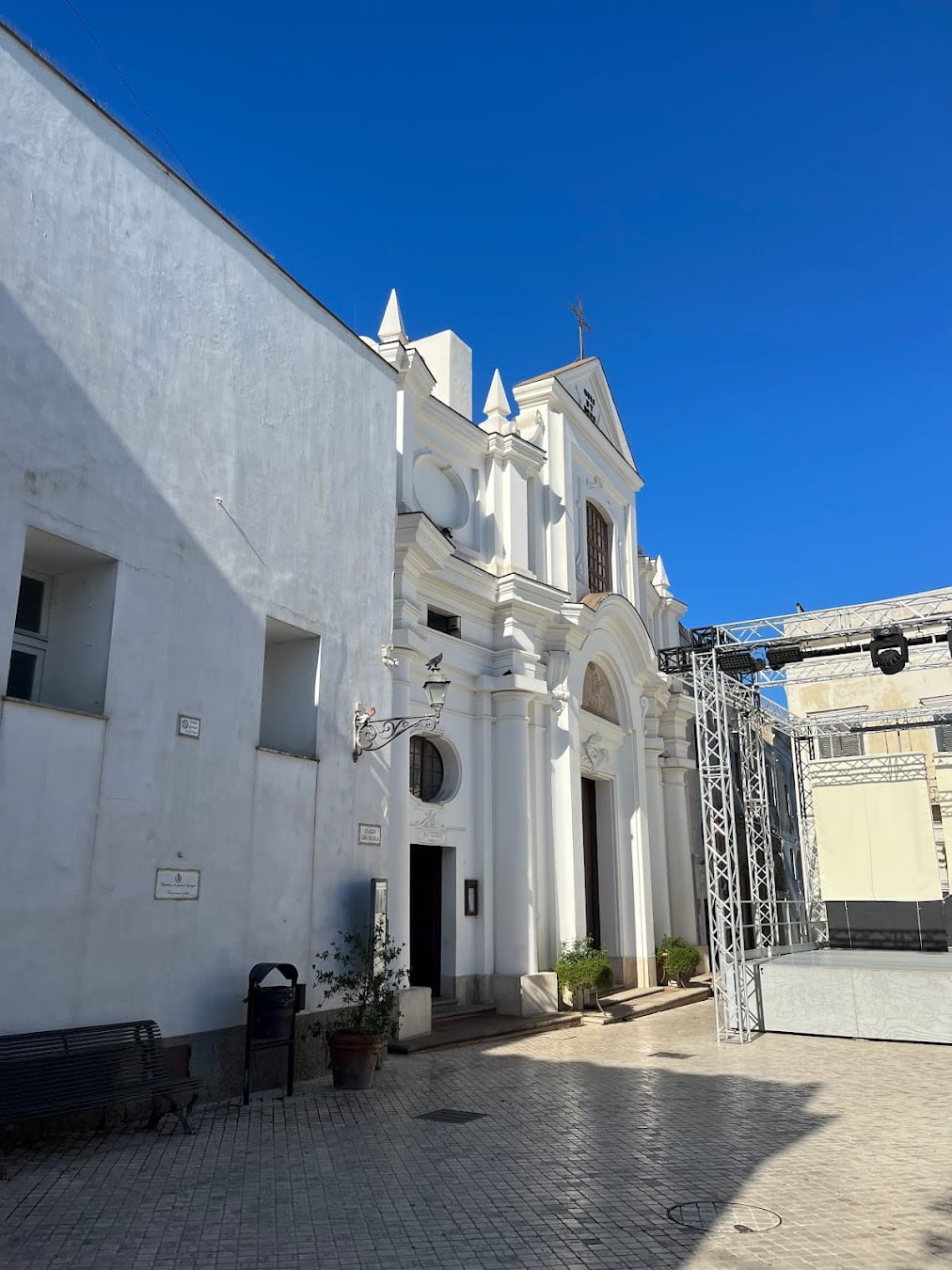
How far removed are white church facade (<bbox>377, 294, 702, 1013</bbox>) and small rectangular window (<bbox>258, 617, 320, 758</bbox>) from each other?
79.7 inches

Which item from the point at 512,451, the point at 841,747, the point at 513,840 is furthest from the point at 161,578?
the point at 841,747

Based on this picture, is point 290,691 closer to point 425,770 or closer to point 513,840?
point 425,770

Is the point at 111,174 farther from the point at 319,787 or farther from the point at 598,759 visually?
the point at 598,759

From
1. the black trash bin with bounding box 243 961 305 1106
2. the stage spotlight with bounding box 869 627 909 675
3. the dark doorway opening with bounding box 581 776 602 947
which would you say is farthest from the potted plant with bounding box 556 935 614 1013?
the black trash bin with bounding box 243 961 305 1106

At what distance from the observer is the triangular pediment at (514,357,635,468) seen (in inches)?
831

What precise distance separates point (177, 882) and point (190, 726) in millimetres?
1537

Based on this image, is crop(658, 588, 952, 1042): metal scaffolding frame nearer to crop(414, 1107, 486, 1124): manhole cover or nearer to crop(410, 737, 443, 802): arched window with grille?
crop(410, 737, 443, 802): arched window with grille

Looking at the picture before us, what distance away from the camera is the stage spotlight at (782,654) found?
1675 cm

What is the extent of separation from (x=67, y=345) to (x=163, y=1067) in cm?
669

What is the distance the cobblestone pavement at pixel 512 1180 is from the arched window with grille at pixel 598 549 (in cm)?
1266

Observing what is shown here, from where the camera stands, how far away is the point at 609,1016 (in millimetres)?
16547

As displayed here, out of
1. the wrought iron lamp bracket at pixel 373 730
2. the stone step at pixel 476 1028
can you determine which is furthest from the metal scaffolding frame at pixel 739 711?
the wrought iron lamp bracket at pixel 373 730

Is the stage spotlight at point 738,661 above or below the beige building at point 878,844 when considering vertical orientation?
above

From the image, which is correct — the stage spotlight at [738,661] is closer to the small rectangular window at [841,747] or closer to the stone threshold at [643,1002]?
the stone threshold at [643,1002]
